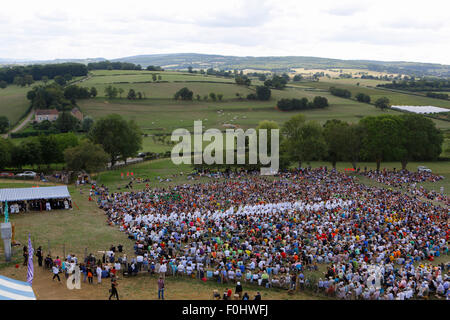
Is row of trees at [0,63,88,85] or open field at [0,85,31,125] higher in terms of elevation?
row of trees at [0,63,88,85]

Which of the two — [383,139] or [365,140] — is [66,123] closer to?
[365,140]

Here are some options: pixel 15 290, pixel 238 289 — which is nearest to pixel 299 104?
pixel 238 289

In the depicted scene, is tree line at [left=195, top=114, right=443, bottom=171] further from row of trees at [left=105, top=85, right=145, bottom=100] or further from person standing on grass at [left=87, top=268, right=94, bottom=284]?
→ row of trees at [left=105, top=85, right=145, bottom=100]

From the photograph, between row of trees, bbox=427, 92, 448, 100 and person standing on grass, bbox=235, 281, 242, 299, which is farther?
row of trees, bbox=427, 92, 448, 100

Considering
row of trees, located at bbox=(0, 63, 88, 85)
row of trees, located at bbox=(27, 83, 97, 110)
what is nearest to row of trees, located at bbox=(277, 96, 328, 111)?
row of trees, located at bbox=(27, 83, 97, 110)

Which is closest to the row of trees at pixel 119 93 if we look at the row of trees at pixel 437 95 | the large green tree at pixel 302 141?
the large green tree at pixel 302 141
